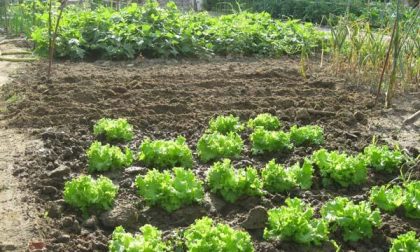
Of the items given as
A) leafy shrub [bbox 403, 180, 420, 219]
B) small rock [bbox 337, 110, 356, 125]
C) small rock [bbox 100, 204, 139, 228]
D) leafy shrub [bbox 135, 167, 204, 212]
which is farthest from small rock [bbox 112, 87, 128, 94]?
leafy shrub [bbox 403, 180, 420, 219]

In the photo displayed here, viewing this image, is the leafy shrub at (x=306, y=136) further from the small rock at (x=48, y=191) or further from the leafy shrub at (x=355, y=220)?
the small rock at (x=48, y=191)

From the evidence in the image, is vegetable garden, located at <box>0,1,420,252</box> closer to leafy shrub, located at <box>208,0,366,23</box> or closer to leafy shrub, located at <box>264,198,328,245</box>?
leafy shrub, located at <box>264,198,328,245</box>

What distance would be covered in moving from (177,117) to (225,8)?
39.3 ft

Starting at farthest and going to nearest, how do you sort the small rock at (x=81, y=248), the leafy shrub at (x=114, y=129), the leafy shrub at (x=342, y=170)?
the leafy shrub at (x=114, y=129) → the leafy shrub at (x=342, y=170) → the small rock at (x=81, y=248)

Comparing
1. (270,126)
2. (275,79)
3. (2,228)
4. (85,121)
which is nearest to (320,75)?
(275,79)

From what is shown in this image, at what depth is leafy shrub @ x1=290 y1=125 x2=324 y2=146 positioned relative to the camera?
5906mm

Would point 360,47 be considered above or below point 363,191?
above

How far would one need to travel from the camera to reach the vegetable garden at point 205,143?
4258mm

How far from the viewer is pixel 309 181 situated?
5.00 meters

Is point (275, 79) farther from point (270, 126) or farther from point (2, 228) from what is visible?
point (2, 228)

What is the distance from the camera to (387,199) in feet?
15.0

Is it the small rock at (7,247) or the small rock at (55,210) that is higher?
the small rock at (55,210)

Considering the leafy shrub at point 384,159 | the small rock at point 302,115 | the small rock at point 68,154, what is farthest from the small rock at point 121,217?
the small rock at point 302,115

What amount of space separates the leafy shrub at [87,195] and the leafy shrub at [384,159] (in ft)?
7.27
